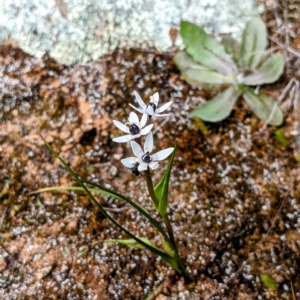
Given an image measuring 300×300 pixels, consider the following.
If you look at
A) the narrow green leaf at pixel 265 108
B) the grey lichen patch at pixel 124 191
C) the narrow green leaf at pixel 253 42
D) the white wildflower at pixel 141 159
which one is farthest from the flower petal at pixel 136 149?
the narrow green leaf at pixel 253 42

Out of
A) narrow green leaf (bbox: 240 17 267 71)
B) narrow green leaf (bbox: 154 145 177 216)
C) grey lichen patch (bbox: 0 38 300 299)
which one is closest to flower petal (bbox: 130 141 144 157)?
narrow green leaf (bbox: 154 145 177 216)

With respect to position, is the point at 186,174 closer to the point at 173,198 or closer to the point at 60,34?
the point at 173,198

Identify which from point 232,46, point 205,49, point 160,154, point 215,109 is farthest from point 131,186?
point 232,46

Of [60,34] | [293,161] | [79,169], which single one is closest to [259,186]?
[293,161]

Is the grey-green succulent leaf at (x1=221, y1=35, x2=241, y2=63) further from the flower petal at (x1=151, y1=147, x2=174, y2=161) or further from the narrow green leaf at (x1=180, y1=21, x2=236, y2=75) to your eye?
the flower petal at (x1=151, y1=147, x2=174, y2=161)

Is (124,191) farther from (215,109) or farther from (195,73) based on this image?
(195,73)

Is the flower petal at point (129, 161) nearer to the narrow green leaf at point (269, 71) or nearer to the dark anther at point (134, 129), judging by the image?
the dark anther at point (134, 129)
